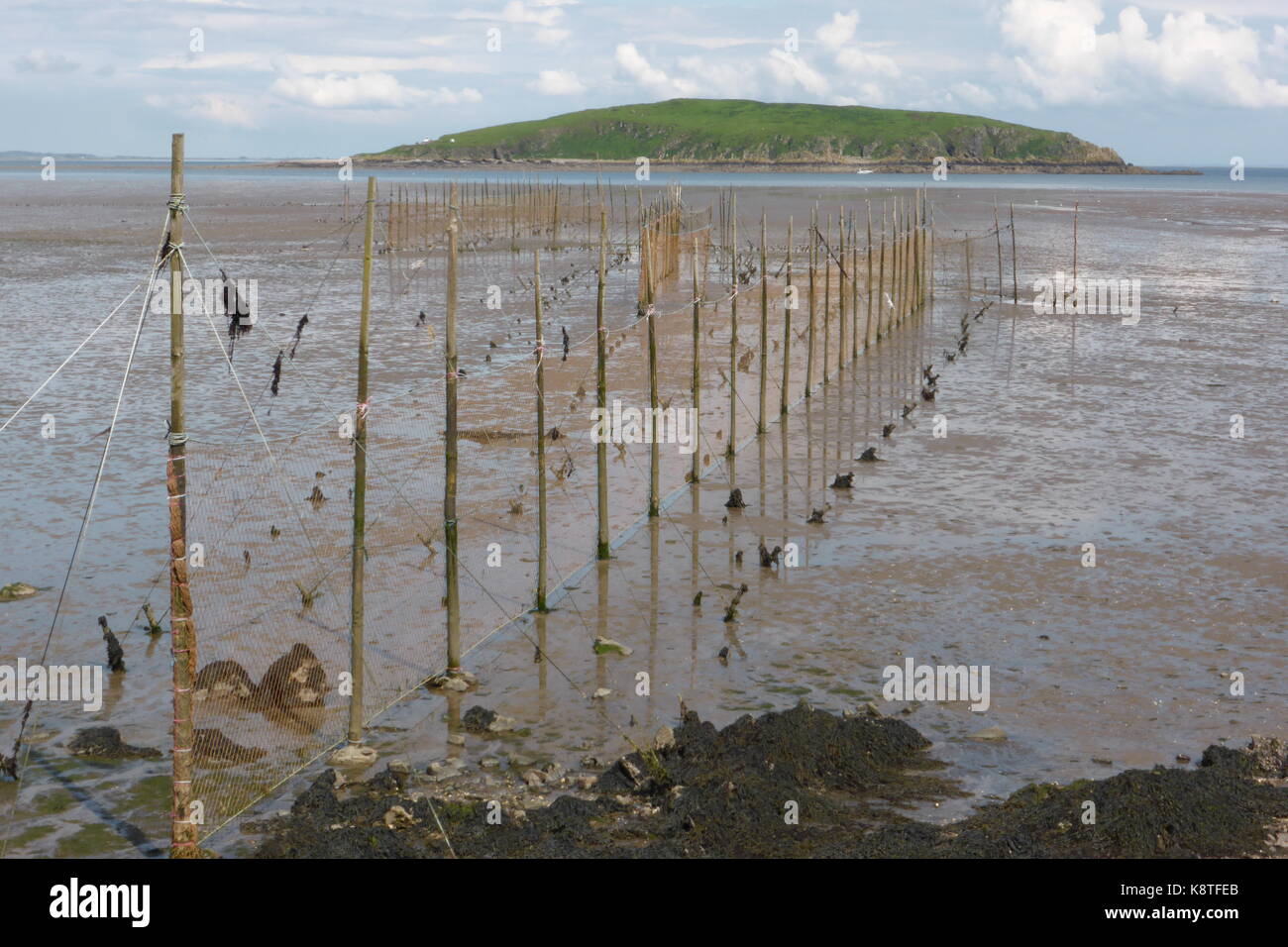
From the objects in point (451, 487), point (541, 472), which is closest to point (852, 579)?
point (541, 472)

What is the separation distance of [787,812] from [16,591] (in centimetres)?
1035

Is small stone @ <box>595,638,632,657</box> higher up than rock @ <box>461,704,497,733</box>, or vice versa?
small stone @ <box>595,638,632,657</box>

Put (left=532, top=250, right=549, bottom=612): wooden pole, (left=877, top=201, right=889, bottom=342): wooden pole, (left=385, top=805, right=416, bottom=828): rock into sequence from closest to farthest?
1. (left=385, top=805, right=416, bottom=828): rock
2. (left=532, top=250, right=549, bottom=612): wooden pole
3. (left=877, top=201, right=889, bottom=342): wooden pole

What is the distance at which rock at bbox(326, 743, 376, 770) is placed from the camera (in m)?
11.6

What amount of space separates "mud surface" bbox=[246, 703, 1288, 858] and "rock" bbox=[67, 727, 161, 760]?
188 cm

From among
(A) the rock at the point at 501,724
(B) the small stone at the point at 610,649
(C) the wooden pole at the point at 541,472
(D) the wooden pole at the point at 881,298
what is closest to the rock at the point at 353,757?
(A) the rock at the point at 501,724

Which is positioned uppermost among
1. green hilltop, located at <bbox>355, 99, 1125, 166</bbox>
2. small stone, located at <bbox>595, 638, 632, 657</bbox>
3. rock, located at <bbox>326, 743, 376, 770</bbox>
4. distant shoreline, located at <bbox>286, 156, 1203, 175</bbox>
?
green hilltop, located at <bbox>355, 99, 1125, 166</bbox>

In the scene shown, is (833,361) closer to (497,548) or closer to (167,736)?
(497,548)

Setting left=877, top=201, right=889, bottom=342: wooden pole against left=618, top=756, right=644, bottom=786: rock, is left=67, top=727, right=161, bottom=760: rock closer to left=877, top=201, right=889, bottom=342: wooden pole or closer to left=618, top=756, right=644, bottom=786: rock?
left=618, top=756, right=644, bottom=786: rock

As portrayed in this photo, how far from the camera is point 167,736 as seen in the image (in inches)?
483

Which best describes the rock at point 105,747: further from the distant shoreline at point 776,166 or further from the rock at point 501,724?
the distant shoreline at point 776,166

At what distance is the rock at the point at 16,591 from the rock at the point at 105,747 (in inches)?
171

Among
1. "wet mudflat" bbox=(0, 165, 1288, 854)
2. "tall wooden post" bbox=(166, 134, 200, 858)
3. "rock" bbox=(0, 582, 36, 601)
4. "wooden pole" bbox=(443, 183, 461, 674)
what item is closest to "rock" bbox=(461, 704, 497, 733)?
"wet mudflat" bbox=(0, 165, 1288, 854)

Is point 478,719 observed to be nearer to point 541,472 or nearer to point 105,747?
point 105,747
